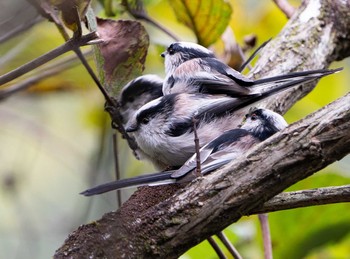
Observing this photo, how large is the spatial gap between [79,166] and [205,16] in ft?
2.65

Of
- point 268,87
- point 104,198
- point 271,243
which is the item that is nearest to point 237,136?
point 268,87

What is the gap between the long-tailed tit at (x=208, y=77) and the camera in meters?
1.97

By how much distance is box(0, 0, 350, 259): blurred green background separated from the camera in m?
2.02

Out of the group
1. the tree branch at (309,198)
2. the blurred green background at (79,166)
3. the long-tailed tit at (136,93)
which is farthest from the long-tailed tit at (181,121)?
the tree branch at (309,198)

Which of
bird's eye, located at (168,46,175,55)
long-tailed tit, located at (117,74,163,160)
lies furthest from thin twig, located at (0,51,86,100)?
bird's eye, located at (168,46,175,55)

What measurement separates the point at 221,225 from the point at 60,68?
962 mm

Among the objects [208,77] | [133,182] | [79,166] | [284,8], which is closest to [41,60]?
[133,182]

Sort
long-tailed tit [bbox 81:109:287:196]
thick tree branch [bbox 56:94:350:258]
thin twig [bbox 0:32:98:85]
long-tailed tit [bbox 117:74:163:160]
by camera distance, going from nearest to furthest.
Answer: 1. thin twig [bbox 0:32:98:85]
2. thick tree branch [bbox 56:94:350:258]
3. long-tailed tit [bbox 81:109:287:196]
4. long-tailed tit [bbox 117:74:163:160]

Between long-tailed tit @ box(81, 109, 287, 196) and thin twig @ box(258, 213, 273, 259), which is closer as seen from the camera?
long-tailed tit @ box(81, 109, 287, 196)

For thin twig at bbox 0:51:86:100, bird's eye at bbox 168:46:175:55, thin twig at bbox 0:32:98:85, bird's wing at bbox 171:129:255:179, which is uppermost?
thin twig at bbox 0:32:98:85

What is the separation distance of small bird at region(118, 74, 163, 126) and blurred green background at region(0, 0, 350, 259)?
0.41ft

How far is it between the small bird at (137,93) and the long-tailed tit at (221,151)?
1.58 feet

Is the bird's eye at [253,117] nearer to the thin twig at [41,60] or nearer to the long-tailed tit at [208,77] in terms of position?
the long-tailed tit at [208,77]

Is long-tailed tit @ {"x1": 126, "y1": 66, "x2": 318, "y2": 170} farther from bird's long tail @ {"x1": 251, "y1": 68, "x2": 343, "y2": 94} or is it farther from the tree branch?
the tree branch
